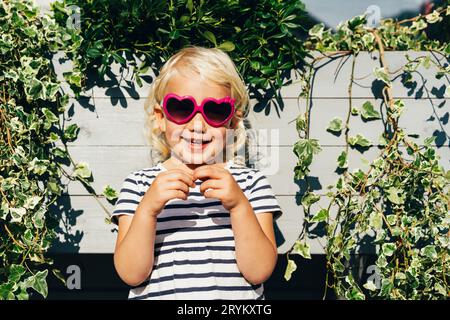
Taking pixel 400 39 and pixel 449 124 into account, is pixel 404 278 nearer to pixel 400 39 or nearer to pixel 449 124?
pixel 449 124

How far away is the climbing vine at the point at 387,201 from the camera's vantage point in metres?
1.55

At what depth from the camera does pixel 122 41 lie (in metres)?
1.62

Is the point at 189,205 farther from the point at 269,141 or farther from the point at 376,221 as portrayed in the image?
the point at 376,221

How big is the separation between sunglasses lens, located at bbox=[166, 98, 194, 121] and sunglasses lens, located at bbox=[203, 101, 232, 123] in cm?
4

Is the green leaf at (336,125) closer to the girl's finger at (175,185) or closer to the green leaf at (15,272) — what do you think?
the girl's finger at (175,185)

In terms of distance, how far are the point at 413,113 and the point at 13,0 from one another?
1.33m

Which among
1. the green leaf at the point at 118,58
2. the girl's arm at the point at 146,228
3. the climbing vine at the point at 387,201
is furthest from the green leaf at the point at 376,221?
the green leaf at the point at 118,58

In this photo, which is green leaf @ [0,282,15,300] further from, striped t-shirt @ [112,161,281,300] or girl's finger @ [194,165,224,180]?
girl's finger @ [194,165,224,180]

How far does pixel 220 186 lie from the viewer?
4.06ft

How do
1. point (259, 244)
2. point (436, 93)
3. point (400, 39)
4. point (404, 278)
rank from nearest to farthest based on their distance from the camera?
point (259, 244) < point (404, 278) < point (436, 93) < point (400, 39)

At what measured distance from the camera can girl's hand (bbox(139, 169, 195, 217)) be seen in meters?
1.22

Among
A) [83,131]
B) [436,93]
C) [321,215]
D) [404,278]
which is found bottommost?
[404,278]

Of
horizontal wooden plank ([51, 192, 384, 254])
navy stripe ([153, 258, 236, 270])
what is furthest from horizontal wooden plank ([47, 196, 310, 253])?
navy stripe ([153, 258, 236, 270])
